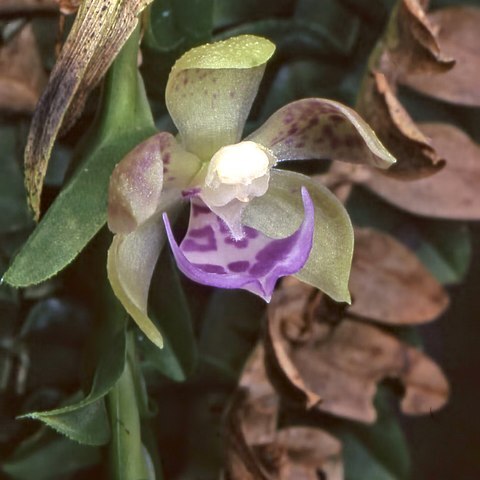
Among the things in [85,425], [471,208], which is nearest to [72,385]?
[85,425]

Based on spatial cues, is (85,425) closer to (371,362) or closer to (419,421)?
(371,362)

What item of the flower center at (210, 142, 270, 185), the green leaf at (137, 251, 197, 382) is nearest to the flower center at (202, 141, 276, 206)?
the flower center at (210, 142, 270, 185)

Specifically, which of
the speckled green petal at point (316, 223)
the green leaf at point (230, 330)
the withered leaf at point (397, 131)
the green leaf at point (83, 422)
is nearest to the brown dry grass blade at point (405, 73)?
the withered leaf at point (397, 131)

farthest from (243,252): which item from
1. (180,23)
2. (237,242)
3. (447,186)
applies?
(447,186)

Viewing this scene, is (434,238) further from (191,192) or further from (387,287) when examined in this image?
(191,192)

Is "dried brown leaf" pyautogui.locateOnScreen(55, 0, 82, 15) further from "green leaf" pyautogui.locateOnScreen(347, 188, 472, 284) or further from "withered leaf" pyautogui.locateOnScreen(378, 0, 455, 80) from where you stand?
"green leaf" pyautogui.locateOnScreen(347, 188, 472, 284)

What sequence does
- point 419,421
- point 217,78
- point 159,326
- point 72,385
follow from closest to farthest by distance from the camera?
point 217,78
point 159,326
point 72,385
point 419,421
